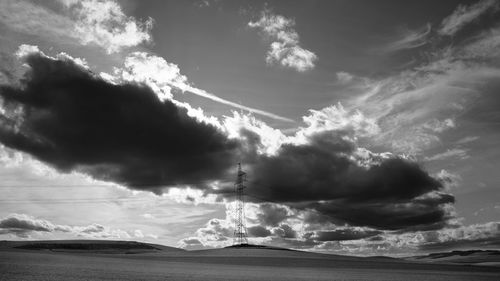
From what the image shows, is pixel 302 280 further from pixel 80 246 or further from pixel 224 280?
pixel 80 246

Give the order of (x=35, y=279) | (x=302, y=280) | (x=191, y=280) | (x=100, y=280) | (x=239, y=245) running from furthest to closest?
1. (x=239, y=245)
2. (x=302, y=280)
3. (x=191, y=280)
4. (x=100, y=280)
5. (x=35, y=279)

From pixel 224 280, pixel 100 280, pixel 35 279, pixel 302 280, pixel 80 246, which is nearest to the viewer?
pixel 35 279

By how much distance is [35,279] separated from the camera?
21531 mm

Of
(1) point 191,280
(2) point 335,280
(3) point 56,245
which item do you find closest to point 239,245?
(3) point 56,245

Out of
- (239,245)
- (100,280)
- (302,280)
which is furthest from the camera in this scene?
(239,245)

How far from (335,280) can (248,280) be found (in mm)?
9892

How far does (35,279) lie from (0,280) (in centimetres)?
194

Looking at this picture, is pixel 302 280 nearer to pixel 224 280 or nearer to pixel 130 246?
pixel 224 280

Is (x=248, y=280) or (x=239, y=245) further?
(x=239, y=245)

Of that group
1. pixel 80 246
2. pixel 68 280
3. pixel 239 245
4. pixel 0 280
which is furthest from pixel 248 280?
pixel 80 246

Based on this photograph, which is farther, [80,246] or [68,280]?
[80,246]

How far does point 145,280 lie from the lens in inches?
1004

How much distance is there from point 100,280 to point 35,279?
3.58 meters

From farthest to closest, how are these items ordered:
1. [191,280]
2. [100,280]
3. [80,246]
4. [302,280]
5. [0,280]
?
[80,246] → [302,280] → [191,280] → [100,280] → [0,280]
